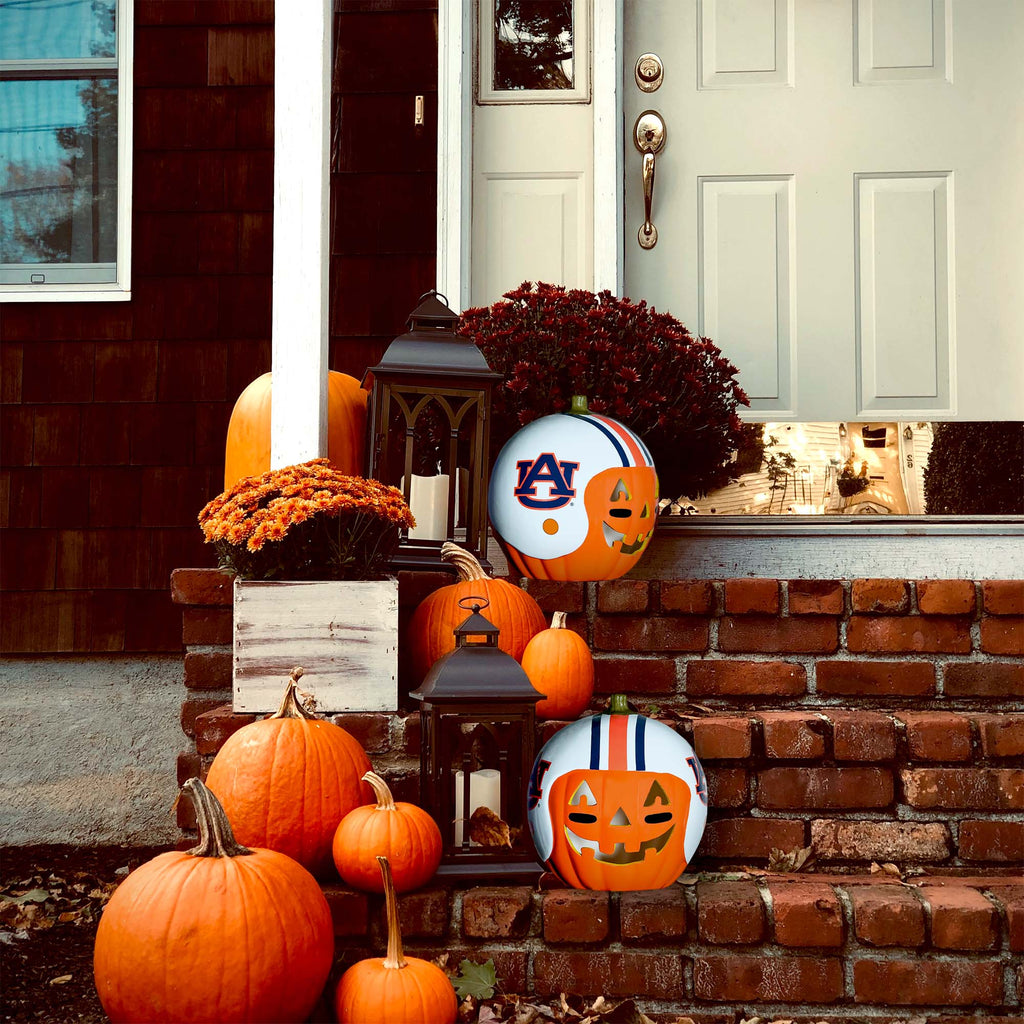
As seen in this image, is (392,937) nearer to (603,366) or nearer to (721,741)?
(721,741)

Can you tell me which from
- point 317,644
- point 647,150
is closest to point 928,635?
point 317,644

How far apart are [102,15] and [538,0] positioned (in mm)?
1332

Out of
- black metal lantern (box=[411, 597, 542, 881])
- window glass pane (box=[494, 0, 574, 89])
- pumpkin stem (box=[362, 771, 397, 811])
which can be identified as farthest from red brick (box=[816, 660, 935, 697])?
window glass pane (box=[494, 0, 574, 89])

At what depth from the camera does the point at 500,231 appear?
3014mm

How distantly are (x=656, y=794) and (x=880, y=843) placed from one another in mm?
473

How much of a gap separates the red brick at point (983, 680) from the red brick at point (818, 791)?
288 millimetres

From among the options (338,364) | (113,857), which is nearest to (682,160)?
(338,364)

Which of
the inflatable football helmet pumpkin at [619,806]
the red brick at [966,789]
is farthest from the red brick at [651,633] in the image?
the red brick at [966,789]

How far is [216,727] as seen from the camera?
6.16 feet

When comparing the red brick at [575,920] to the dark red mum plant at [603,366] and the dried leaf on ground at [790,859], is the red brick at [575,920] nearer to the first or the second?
the dried leaf on ground at [790,859]

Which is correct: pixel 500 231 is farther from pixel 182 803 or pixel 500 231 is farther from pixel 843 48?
pixel 182 803

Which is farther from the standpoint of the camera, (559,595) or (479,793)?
(559,595)

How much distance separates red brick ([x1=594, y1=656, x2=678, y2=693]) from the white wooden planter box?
43 centimetres

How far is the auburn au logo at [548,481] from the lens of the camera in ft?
7.18
